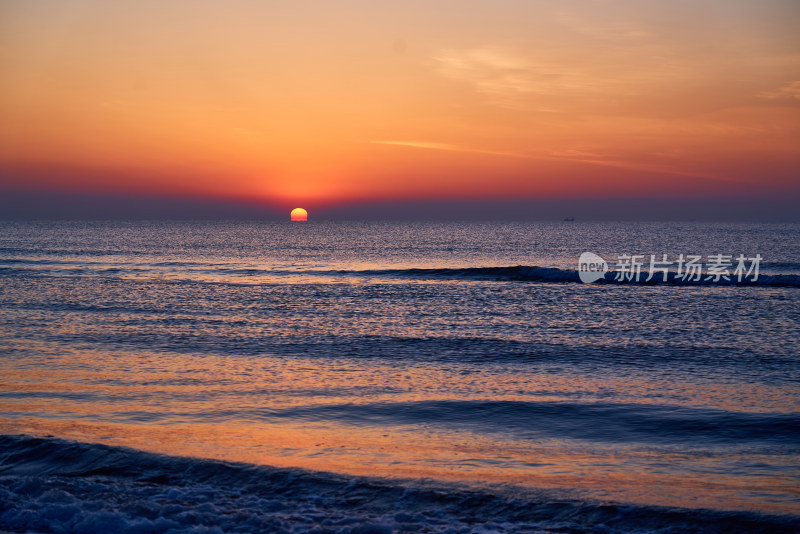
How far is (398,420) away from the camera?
Result: 1252 cm

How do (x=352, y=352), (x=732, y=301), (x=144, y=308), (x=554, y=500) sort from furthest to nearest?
(x=732, y=301), (x=144, y=308), (x=352, y=352), (x=554, y=500)

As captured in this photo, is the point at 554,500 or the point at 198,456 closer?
the point at 554,500

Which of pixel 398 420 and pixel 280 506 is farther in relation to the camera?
pixel 398 420

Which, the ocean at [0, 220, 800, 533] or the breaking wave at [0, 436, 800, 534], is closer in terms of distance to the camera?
the breaking wave at [0, 436, 800, 534]

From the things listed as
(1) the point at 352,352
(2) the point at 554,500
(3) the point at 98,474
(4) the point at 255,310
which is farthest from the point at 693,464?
(4) the point at 255,310

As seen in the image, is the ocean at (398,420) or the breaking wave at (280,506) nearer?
the breaking wave at (280,506)

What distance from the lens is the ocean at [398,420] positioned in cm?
831

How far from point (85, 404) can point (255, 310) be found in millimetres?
16907

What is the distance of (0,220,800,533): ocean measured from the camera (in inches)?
327

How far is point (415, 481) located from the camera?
30.1 ft

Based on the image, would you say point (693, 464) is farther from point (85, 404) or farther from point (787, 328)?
point (787, 328)

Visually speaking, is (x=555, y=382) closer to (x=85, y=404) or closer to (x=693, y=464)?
(x=693, y=464)

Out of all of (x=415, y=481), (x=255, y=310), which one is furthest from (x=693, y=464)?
(x=255, y=310)

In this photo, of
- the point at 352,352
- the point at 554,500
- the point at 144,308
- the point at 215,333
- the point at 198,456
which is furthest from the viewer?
the point at 144,308
